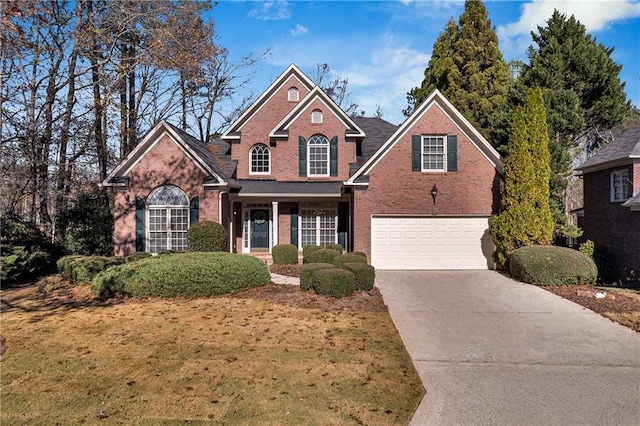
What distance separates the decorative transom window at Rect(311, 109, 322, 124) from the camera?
58.5 feet

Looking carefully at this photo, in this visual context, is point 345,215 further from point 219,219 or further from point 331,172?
point 219,219

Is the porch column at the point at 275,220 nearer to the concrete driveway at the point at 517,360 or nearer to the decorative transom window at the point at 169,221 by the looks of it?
the decorative transom window at the point at 169,221

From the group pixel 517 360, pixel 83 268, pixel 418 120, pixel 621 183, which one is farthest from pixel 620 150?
pixel 83 268

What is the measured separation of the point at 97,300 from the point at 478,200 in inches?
531

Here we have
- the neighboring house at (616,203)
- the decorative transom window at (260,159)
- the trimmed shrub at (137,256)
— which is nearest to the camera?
the trimmed shrub at (137,256)

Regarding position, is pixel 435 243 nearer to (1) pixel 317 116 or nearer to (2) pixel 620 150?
(1) pixel 317 116

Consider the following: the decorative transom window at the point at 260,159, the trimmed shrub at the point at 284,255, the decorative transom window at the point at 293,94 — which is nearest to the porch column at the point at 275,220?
the trimmed shrub at the point at 284,255

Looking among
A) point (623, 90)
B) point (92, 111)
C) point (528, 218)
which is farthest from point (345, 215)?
point (623, 90)

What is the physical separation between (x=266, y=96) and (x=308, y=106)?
112 inches

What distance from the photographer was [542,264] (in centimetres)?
1176

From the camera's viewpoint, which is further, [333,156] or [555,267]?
[333,156]

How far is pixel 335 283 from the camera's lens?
9719mm

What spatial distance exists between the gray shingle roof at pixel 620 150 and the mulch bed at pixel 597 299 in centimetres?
702

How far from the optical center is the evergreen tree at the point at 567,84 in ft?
60.6
